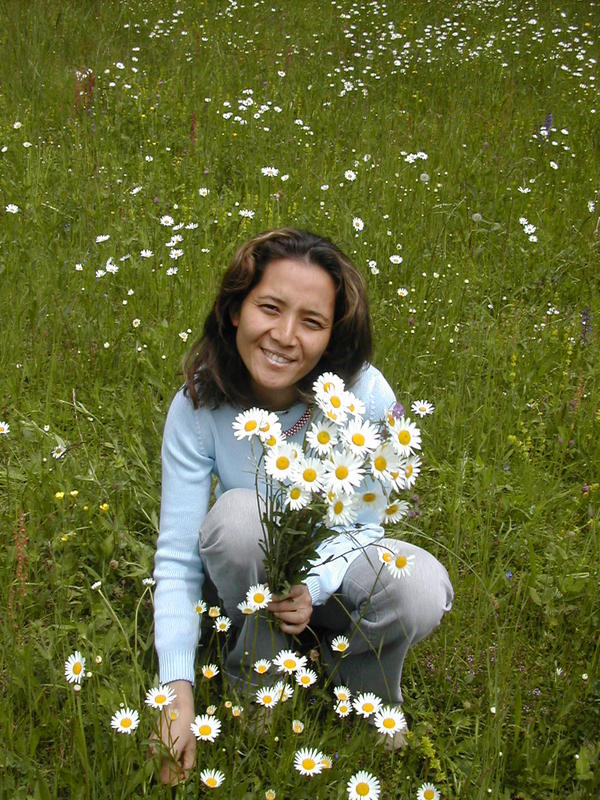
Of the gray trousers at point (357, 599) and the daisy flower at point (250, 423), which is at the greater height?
the daisy flower at point (250, 423)

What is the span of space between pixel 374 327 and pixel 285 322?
1316 millimetres

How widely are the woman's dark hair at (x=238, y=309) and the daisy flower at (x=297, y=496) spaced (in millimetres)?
537

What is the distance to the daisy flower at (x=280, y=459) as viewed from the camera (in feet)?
4.26

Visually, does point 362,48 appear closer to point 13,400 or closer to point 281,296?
point 13,400

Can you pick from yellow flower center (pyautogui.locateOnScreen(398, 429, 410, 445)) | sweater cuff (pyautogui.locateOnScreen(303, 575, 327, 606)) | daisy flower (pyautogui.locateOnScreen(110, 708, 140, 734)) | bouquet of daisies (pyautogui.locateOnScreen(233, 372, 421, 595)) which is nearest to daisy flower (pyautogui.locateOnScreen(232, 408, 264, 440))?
bouquet of daisies (pyautogui.locateOnScreen(233, 372, 421, 595))

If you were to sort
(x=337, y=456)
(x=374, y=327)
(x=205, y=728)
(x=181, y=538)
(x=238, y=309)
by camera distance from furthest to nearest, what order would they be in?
(x=374, y=327), (x=238, y=309), (x=181, y=538), (x=205, y=728), (x=337, y=456)

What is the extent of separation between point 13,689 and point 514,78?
489cm

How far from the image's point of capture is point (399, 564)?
1572 millimetres

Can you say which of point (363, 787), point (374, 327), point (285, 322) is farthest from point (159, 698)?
point (374, 327)

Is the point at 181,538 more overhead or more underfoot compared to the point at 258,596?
more underfoot

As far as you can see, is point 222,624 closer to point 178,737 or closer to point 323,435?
point 178,737

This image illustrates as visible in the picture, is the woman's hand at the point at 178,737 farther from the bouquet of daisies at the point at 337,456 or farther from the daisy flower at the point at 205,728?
the bouquet of daisies at the point at 337,456

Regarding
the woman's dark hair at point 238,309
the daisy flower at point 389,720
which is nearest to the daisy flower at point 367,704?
the daisy flower at point 389,720

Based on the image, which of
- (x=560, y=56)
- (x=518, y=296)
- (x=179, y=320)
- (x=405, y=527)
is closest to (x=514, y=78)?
(x=560, y=56)
